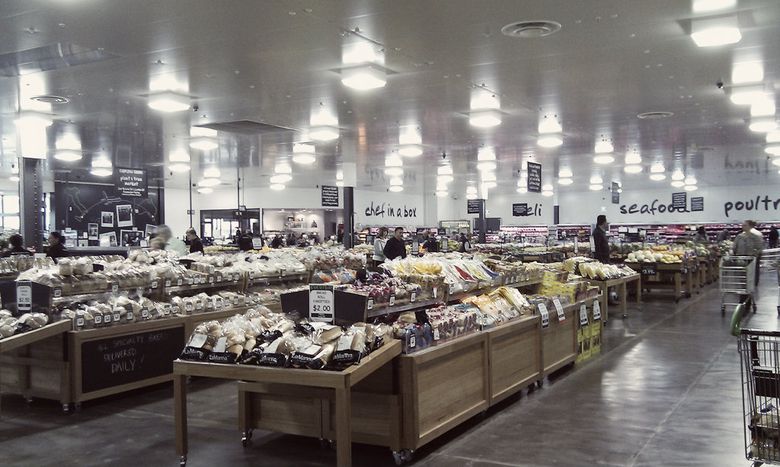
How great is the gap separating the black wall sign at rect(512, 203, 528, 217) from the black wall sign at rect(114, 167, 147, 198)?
20.9 m

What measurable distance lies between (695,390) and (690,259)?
1018 cm

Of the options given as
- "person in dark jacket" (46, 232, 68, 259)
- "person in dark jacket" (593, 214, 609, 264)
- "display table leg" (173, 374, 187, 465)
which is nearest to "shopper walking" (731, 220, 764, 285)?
"person in dark jacket" (593, 214, 609, 264)

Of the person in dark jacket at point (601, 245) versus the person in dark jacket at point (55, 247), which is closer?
the person in dark jacket at point (55, 247)

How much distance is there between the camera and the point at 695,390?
6582 millimetres

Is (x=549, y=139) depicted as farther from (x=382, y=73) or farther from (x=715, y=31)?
(x=715, y=31)

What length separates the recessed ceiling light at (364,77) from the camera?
8211 mm

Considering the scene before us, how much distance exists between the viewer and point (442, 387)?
4.96m

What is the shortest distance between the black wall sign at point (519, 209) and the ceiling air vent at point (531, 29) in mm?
25692

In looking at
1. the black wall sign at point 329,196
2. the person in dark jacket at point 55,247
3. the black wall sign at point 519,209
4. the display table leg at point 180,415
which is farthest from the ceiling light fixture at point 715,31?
the black wall sign at point 519,209

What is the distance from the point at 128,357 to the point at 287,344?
3.09 meters

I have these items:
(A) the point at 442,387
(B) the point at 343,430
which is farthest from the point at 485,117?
(B) the point at 343,430

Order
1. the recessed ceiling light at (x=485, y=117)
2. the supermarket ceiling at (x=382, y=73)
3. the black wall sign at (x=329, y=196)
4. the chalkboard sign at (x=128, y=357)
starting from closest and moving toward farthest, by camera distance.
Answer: the chalkboard sign at (x=128, y=357), the supermarket ceiling at (x=382, y=73), the recessed ceiling light at (x=485, y=117), the black wall sign at (x=329, y=196)

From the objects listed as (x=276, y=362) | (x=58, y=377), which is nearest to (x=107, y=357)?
(x=58, y=377)

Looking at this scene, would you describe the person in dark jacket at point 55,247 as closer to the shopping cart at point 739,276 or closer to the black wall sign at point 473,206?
the shopping cart at point 739,276
